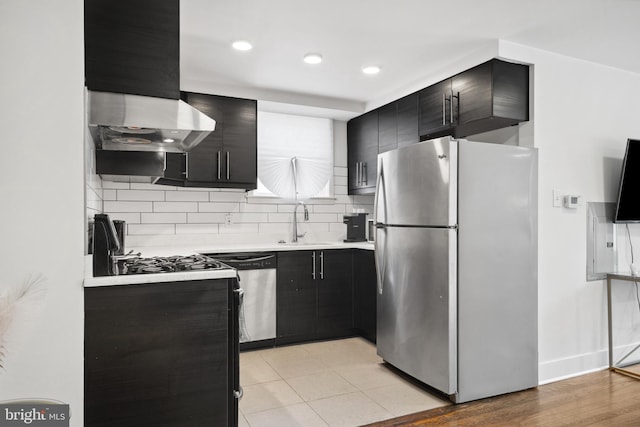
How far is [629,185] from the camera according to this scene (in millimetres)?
3336

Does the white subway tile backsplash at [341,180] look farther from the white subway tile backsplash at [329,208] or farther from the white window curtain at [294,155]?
the white subway tile backsplash at [329,208]

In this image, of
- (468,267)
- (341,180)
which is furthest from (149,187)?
(468,267)

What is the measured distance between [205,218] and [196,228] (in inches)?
5.2

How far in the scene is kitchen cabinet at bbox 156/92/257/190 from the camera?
378cm

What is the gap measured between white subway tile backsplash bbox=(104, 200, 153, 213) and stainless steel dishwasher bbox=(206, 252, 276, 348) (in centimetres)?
96

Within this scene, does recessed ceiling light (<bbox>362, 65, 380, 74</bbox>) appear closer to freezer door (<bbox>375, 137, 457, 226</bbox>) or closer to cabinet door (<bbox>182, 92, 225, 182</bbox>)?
freezer door (<bbox>375, 137, 457, 226</bbox>)

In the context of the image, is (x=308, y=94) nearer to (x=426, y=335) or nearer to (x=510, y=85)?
(x=510, y=85)

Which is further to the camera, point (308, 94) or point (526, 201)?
point (308, 94)

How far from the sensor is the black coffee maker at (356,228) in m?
4.55

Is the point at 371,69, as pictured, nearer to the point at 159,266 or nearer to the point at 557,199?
the point at 557,199

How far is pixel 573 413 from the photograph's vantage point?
2566 millimetres

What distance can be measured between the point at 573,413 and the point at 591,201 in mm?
1616

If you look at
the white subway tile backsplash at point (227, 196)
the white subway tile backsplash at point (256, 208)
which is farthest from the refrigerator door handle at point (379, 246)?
the white subway tile backsplash at point (227, 196)

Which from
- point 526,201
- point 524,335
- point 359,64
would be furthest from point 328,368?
point 359,64
